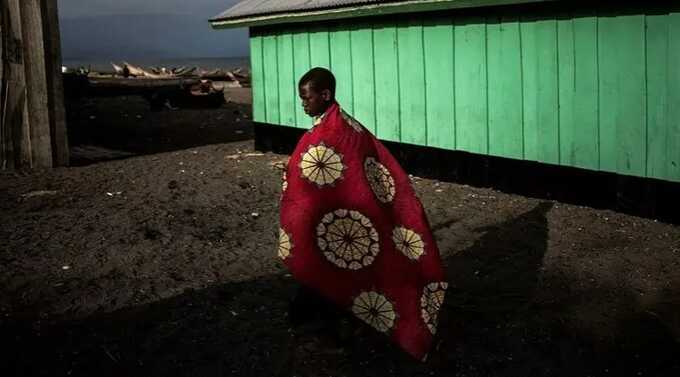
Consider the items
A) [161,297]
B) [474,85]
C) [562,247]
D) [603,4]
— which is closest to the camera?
[161,297]

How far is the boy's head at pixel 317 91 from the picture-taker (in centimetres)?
370

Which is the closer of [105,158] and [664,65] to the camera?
[664,65]

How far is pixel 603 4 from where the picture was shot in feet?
20.9

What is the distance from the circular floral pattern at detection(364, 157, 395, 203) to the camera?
371 centimetres

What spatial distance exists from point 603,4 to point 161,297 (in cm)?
446

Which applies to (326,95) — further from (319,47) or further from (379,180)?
(319,47)

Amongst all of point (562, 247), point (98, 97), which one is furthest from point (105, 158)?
point (98, 97)

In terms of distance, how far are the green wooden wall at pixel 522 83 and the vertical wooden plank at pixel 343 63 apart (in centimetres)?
1

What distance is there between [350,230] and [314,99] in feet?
2.27

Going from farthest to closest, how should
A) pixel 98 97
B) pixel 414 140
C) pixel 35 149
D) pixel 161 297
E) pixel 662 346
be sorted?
1. pixel 98 97
2. pixel 35 149
3. pixel 414 140
4. pixel 161 297
5. pixel 662 346

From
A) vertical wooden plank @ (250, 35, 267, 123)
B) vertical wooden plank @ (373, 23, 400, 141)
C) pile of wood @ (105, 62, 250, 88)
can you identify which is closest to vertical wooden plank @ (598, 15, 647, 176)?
vertical wooden plank @ (373, 23, 400, 141)

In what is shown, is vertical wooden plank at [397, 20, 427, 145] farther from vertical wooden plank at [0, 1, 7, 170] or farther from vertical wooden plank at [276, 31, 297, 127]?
vertical wooden plank at [0, 1, 7, 170]

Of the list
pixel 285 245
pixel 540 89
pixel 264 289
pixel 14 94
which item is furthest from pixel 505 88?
pixel 14 94

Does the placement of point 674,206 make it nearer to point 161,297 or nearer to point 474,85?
point 474,85
